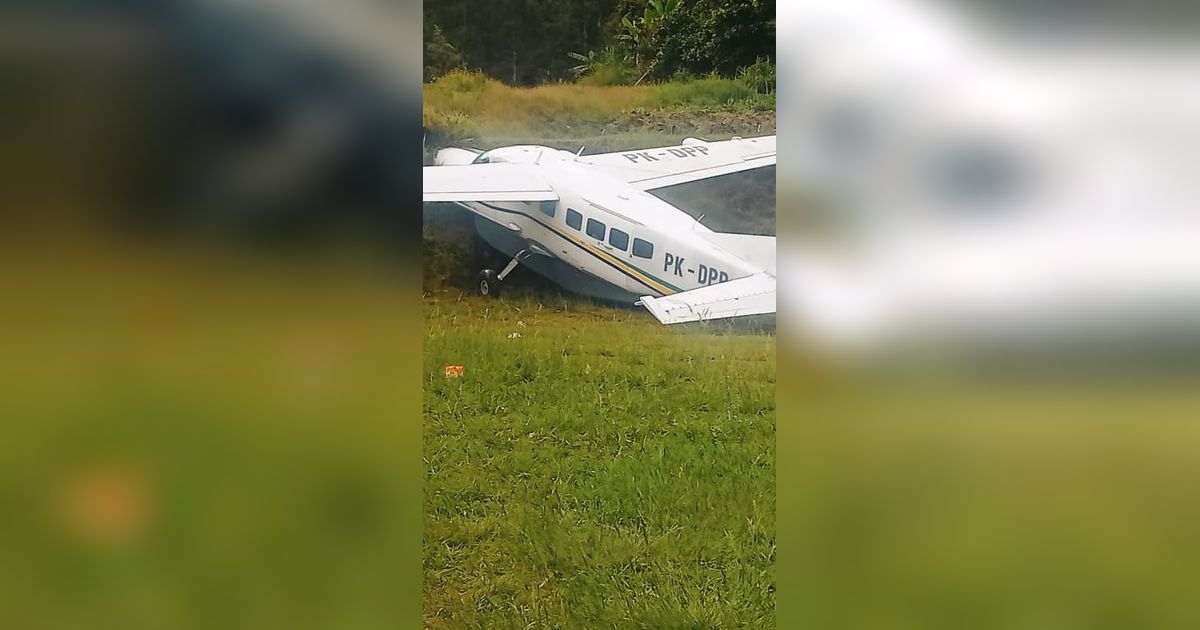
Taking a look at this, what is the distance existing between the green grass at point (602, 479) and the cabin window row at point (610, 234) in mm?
162

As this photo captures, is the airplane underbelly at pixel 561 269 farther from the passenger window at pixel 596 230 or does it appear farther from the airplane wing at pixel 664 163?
the airplane wing at pixel 664 163

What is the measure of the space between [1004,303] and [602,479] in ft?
3.48

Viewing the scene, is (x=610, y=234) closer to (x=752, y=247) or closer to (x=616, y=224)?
(x=616, y=224)

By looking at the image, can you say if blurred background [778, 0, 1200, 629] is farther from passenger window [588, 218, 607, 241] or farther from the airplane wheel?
the airplane wheel

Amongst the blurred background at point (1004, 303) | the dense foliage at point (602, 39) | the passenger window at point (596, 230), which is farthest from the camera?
the passenger window at point (596, 230)

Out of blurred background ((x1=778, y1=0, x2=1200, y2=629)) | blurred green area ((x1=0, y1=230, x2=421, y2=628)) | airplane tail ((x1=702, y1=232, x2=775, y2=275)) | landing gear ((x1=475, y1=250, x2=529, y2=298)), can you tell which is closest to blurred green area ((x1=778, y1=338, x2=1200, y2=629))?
blurred background ((x1=778, y1=0, x2=1200, y2=629))

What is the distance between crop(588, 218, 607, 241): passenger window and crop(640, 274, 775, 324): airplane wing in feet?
0.66

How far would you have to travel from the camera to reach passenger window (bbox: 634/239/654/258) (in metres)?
2.26

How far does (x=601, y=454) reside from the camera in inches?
88.0

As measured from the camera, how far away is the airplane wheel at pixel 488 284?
2277mm

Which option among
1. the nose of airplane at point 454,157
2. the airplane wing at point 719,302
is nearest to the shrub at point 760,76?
the airplane wing at point 719,302

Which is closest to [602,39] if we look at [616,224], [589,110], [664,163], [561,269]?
[589,110]

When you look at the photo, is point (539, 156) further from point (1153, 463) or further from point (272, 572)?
point (1153, 463)

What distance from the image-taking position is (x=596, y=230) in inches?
90.1
